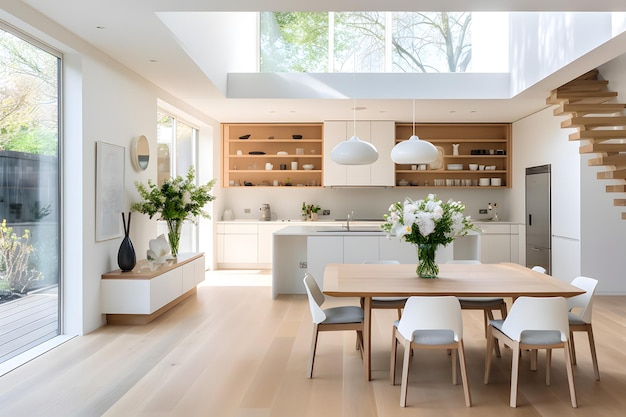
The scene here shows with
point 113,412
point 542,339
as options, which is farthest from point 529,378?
point 113,412

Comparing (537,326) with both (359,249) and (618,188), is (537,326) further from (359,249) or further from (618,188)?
(359,249)

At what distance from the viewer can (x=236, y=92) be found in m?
6.89

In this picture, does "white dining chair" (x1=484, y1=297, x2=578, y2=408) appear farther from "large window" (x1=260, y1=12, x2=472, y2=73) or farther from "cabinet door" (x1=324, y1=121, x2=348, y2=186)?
"cabinet door" (x1=324, y1=121, x2=348, y2=186)

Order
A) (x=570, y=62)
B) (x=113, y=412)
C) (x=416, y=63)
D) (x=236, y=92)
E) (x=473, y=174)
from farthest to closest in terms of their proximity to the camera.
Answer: (x=473, y=174) < (x=416, y=63) < (x=236, y=92) < (x=570, y=62) < (x=113, y=412)

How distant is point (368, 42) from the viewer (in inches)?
309

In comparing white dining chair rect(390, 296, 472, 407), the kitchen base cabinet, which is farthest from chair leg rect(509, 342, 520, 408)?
the kitchen base cabinet

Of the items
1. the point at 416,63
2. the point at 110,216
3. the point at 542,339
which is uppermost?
the point at 416,63

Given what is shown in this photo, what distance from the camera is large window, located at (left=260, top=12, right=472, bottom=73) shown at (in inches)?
302

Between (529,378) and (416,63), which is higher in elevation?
(416,63)

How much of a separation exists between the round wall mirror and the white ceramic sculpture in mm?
885

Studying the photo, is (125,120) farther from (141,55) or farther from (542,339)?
(542,339)

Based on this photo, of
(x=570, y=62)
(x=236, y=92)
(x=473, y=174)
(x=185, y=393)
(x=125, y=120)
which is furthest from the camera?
(x=473, y=174)

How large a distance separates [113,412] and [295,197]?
6737 millimetres

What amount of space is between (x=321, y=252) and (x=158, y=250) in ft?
6.81
